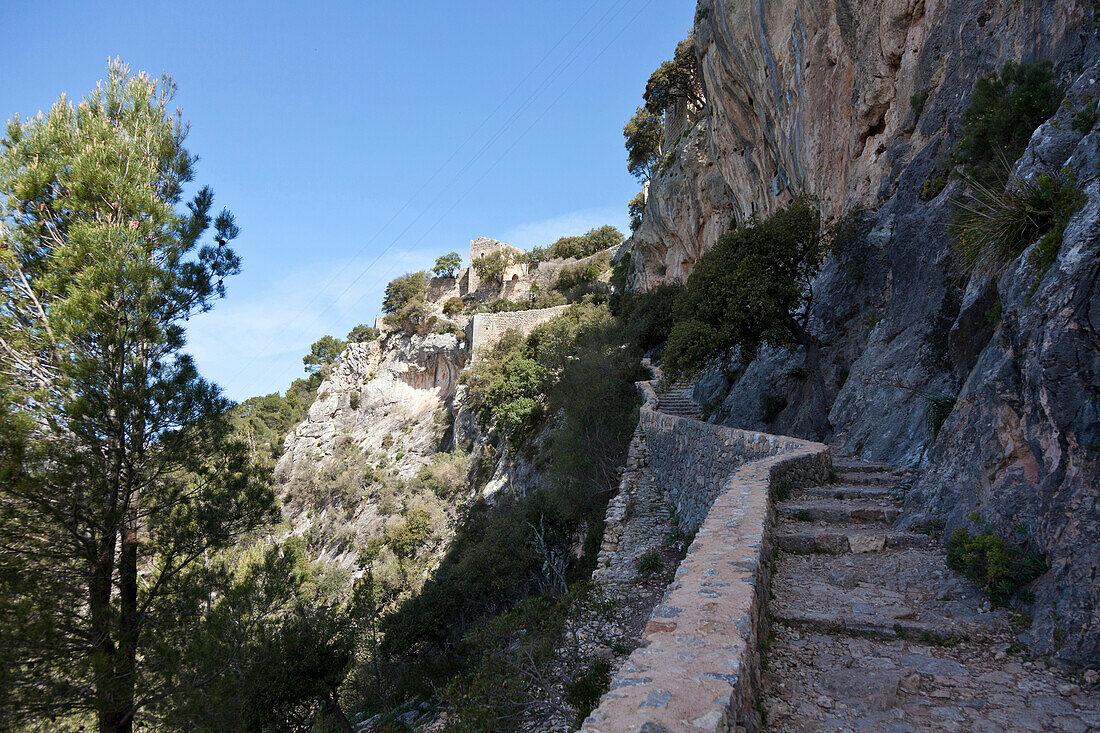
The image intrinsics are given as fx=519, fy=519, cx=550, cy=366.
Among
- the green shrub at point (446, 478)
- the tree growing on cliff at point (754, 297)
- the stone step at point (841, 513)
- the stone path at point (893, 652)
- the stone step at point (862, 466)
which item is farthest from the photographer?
the green shrub at point (446, 478)

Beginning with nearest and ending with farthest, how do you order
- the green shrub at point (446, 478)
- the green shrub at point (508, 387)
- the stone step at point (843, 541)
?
the stone step at point (843, 541), the green shrub at point (508, 387), the green shrub at point (446, 478)

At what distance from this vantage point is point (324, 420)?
4416 cm

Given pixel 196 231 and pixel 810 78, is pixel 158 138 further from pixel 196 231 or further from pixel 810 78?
pixel 810 78

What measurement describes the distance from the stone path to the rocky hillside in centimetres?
35

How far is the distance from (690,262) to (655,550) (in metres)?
20.5

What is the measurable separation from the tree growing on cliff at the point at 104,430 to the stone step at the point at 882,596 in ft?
21.8

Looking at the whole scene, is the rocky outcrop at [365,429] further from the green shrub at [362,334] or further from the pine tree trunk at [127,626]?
the pine tree trunk at [127,626]

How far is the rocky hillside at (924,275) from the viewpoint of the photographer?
11.5 feet

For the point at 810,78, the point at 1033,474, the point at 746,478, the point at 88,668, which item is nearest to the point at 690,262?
the point at 810,78

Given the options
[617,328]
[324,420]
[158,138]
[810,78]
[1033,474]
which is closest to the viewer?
[1033,474]

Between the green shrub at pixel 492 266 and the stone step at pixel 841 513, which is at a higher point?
the green shrub at pixel 492 266

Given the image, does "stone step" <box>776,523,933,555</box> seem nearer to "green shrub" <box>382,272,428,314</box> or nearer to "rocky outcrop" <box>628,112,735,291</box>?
"rocky outcrop" <box>628,112,735,291</box>

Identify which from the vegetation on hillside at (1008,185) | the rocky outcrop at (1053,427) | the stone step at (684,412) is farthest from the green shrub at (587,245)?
the rocky outcrop at (1053,427)

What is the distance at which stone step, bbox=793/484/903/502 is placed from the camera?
6.58 meters
